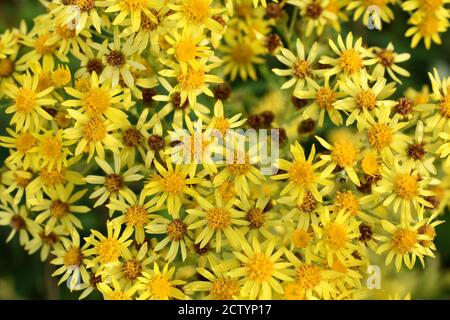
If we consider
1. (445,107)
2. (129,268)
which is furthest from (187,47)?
(445,107)

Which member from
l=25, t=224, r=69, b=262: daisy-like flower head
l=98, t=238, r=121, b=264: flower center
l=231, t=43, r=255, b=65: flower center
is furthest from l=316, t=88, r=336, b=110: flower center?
l=25, t=224, r=69, b=262: daisy-like flower head

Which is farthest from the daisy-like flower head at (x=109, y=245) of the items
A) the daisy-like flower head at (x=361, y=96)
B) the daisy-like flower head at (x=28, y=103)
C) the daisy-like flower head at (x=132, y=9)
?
the daisy-like flower head at (x=361, y=96)

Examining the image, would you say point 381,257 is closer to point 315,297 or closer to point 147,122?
point 315,297

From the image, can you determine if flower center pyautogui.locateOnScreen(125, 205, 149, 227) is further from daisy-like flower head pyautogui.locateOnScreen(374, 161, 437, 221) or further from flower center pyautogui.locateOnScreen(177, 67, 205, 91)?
daisy-like flower head pyautogui.locateOnScreen(374, 161, 437, 221)

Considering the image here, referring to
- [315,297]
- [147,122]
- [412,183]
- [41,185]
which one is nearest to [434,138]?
[412,183]

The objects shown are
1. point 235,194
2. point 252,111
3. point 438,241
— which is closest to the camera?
point 235,194

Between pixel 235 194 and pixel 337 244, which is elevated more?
pixel 235 194

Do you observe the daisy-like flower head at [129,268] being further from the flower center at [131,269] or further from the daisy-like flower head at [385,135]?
the daisy-like flower head at [385,135]
